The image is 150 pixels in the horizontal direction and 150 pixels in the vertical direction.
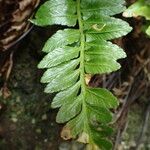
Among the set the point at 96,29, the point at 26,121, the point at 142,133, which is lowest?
the point at 142,133

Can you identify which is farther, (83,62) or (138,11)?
(138,11)

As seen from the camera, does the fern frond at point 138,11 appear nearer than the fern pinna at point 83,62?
No

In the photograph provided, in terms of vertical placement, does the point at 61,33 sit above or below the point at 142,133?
above

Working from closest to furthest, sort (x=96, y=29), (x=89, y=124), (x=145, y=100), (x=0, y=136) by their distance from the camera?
(x=89, y=124) < (x=96, y=29) < (x=0, y=136) < (x=145, y=100)

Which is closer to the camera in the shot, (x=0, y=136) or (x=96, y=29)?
(x=96, y=29)

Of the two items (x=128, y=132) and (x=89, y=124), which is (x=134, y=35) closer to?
(x=128, y=132)

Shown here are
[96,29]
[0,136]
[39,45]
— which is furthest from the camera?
[39,45]

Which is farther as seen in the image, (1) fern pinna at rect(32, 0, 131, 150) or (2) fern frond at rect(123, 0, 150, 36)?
(2) fern frond at rect(123, 0, 150, 36)

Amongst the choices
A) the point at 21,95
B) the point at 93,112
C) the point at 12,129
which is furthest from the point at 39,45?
the point at 93,112
